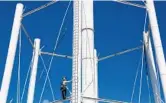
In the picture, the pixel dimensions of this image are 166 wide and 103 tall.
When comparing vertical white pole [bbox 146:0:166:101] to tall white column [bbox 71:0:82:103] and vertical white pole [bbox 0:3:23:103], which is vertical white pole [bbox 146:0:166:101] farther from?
vertical white pole [bbox 0:3:23:103]

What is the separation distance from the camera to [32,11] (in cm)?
2228

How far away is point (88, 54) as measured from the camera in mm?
19812

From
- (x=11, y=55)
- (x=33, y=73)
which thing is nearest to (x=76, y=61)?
(x=11, y=55)

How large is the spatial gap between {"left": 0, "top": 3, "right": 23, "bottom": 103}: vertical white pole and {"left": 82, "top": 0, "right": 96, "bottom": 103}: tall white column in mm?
4051

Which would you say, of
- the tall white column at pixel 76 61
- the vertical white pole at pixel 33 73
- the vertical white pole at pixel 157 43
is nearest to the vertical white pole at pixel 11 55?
the tall white column at pixel 76 61

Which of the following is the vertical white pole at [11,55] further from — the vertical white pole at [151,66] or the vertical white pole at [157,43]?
the vertical white pole at [151,66]

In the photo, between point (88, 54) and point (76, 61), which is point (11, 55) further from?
point (76, 61)

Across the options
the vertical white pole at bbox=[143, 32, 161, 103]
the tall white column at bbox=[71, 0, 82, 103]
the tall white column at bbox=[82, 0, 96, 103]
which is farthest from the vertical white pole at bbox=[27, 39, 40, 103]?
the vertical white pole at bbox=[143, 32, 161, 103]

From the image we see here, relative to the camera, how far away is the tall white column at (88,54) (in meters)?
19.2

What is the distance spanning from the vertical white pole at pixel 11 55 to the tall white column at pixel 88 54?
4051 mm

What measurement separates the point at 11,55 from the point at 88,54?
14.6 feet

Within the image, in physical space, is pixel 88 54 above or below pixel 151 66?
above

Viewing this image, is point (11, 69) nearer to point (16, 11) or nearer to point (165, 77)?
point (16, 11)

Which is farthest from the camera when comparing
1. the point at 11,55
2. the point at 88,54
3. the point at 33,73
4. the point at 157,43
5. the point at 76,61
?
the point at 33,73
